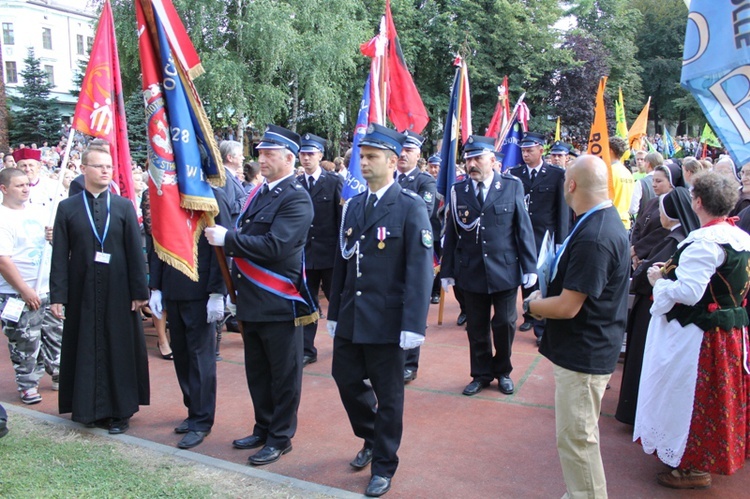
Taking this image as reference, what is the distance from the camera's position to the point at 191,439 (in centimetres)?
456

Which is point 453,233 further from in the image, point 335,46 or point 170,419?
point 335,46

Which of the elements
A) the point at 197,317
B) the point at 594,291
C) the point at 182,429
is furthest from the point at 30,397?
the point at 594,291

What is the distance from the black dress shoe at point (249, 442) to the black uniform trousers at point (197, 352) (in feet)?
1.09

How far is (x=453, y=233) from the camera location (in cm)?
600

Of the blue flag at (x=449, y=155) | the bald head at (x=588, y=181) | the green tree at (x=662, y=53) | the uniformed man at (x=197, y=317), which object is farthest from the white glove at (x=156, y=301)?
the green tree at (x=662, y=53)

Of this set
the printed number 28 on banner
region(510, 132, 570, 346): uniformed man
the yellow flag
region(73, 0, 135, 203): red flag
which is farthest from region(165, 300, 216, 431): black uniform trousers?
the yellow flag

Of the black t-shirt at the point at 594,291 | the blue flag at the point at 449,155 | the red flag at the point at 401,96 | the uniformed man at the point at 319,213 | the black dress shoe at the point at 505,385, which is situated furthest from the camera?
the red flag at the point at 401,96

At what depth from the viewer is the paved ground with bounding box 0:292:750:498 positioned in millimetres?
3951

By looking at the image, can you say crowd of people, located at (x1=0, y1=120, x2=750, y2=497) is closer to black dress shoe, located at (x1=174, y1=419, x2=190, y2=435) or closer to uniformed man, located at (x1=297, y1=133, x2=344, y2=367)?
black dress shoe, located at (x1=174, y1=419, x2=190, y2=435)

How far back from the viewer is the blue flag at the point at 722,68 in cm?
309

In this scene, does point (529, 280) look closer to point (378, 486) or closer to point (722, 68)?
point (378, 486)

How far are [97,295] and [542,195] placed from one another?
16.4ft

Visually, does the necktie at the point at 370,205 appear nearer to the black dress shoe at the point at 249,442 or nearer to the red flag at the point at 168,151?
the red flag at the point at 168,151

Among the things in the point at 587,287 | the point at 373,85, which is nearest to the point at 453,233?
the point at 373,85
